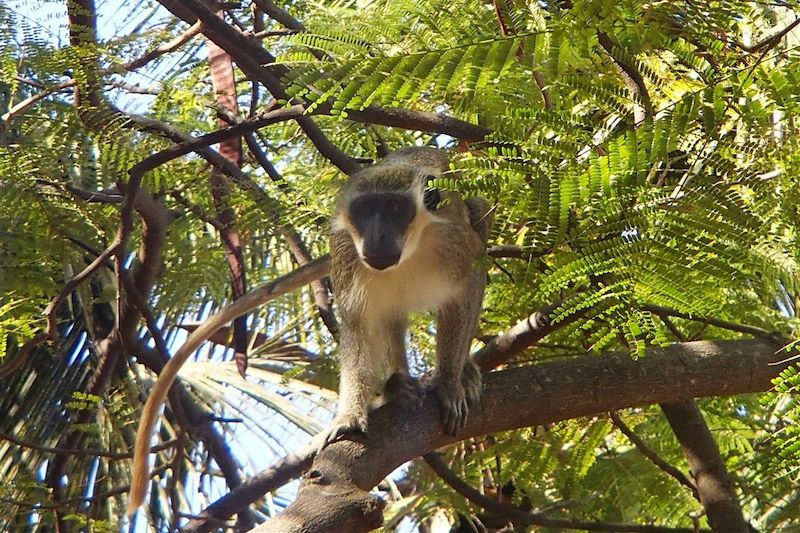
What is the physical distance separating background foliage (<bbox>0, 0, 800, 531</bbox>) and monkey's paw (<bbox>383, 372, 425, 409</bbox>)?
1.98ft

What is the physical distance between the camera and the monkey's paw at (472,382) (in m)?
4.47

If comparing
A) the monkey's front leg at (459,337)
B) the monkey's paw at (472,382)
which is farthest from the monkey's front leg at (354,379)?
the monkey's paw at (472,382)

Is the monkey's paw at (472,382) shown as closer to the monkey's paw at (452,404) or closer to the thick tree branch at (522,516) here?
the monkey's paw at (452,404)

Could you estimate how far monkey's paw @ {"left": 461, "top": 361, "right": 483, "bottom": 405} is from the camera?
447cm

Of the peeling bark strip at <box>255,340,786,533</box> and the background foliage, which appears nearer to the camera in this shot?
the background foliage

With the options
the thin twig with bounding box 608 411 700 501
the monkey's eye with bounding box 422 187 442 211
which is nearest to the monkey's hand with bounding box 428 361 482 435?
the thin twig with bounding box 608 411 700 501

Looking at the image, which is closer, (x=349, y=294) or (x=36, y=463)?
(x=349, y=294)

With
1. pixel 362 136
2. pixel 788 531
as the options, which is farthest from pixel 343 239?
pixel 788 531

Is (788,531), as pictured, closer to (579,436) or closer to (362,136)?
(579,436)

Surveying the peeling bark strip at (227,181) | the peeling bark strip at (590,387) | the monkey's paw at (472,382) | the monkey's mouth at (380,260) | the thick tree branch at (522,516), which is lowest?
the thick tree branch at (522,516)

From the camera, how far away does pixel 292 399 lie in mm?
7129

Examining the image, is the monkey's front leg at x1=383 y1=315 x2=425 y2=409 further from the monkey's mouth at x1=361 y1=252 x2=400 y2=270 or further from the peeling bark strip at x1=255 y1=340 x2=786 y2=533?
the monkey's mouth at x1=361 y1=252 x2=400 y2=270

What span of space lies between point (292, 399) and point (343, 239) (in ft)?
7.42

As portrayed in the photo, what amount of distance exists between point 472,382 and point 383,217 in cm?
88
